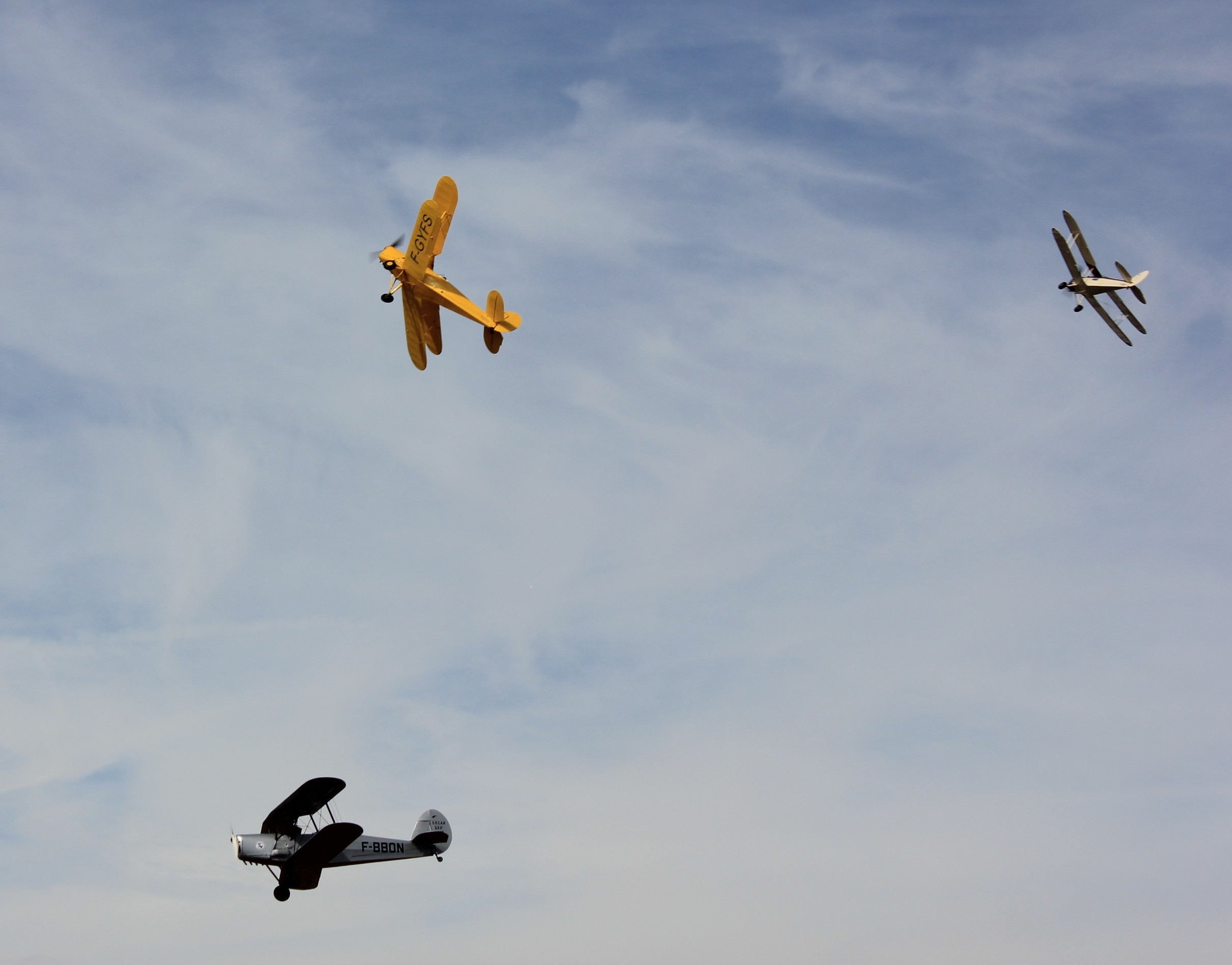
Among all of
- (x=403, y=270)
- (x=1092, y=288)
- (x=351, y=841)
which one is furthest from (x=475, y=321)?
(x=1092, y=288)

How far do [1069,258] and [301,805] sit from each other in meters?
59.1

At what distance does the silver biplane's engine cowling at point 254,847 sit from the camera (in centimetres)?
5412

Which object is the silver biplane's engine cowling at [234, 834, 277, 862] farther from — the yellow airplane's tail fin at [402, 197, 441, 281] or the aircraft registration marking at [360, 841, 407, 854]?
the yellow airplane's tail fin at [402, 197, 441, 281]

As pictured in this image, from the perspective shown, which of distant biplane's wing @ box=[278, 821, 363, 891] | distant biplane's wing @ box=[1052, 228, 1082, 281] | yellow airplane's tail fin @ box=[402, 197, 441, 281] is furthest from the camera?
distant biplane's wing @ box=[1052, 228, 1082, 281]

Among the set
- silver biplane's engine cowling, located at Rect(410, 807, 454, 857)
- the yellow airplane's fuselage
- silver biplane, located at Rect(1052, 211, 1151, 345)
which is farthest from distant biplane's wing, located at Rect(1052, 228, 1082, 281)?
silver biplane's engine cowling, located at Rect(410, 807, 454, 857)

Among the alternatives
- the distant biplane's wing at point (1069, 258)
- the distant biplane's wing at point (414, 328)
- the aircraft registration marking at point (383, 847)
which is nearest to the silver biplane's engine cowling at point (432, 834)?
the aircraft registration marking at point (383, 847)

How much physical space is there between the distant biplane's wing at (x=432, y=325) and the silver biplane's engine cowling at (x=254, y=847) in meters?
27.2

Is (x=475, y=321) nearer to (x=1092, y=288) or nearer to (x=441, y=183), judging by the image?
(x=441, y=183)

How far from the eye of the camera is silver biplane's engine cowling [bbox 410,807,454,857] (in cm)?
6462

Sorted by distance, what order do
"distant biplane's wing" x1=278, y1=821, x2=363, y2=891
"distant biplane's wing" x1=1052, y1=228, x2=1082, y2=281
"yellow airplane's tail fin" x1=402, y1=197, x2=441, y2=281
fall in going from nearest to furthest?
"distant biplane's wing" x1=278, y1=821, x2=363, y2=891 → "yellow airplane's tail fin" x1=402, y1=197, x2=441, y2=281 → "distant biplane's wing" x1=1052, y1=228, x2=1082, y2=281

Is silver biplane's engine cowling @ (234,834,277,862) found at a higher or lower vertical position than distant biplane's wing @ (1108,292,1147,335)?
lower

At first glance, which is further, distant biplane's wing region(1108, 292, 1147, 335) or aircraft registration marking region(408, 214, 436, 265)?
distant biplane's wing region(1108, 292, 1147, 335)

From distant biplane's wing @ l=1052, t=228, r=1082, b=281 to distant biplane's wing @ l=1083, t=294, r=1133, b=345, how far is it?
1616 millimetres

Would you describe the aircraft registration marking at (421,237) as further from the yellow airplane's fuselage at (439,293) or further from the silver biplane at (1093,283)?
the silver biplane at (1093,283)
